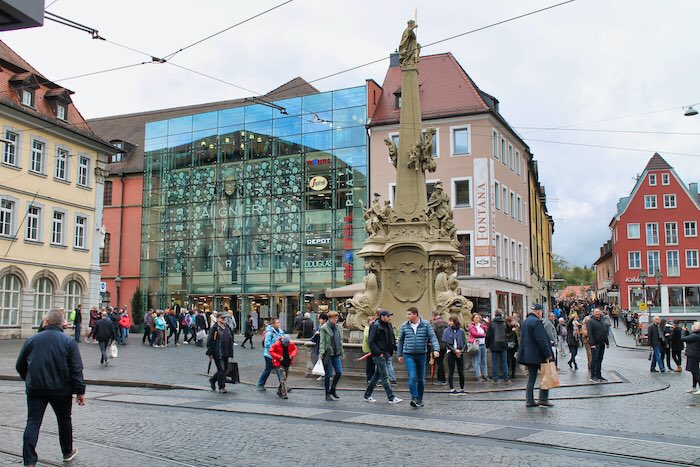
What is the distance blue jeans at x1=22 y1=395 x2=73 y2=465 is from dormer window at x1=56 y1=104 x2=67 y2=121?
35784 millimetres

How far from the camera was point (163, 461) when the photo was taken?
26.3 feet

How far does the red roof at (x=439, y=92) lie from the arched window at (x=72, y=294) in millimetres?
19827

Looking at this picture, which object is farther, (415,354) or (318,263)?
(318,263)

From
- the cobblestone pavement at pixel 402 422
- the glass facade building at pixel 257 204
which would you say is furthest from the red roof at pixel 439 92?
the cobblestone pavement at pixel 402 422

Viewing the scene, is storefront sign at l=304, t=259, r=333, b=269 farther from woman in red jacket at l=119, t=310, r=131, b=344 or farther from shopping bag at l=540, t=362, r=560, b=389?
shopping bag at l=540, t=362, r=560, b=389

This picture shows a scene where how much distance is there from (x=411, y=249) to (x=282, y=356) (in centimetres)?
645

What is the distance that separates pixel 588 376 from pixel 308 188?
30.7 m

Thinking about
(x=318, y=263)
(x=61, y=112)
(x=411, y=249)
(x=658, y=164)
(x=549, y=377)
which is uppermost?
(x=658, y=164)

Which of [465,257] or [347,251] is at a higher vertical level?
[347,251]

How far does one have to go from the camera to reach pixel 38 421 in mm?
7504

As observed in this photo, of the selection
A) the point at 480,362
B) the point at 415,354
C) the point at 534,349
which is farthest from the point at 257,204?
the point at 534,349

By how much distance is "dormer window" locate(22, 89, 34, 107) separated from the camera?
38.1 meters

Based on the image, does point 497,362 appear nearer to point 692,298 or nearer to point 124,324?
point 124,324

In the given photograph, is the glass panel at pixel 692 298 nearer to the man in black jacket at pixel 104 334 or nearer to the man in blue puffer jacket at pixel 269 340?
the man in black jacket at pixel 104 334
